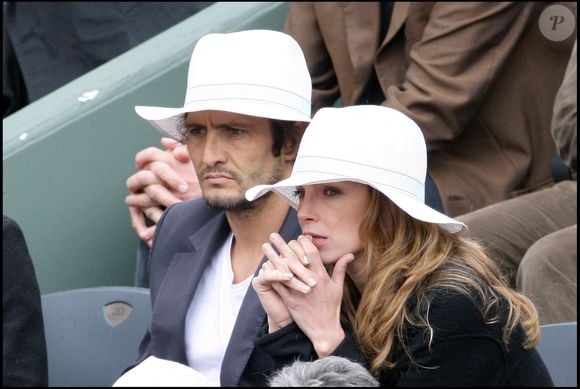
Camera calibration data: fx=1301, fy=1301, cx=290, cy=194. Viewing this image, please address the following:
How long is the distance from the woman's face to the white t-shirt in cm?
53

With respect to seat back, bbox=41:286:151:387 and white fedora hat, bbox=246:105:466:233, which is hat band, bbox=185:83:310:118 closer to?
white fedora hat, bbox=246:105:466:233

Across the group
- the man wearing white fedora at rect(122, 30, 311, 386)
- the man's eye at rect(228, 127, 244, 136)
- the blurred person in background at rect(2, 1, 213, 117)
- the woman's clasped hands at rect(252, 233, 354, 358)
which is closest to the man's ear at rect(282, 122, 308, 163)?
the man wearing white fedora at rect(122, 30, 311, 386)

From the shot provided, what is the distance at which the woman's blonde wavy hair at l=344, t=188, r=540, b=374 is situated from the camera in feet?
8.64

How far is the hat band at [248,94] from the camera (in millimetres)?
3170

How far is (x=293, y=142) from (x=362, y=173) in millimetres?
614

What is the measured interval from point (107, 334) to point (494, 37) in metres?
1.50

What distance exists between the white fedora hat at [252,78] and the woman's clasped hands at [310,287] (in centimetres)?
52

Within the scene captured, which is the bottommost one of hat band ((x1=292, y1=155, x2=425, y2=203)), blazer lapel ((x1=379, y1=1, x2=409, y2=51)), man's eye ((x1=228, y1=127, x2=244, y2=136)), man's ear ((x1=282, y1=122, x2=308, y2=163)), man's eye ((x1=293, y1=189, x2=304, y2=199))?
blazer lapel ((x1=379, y1=1, x2=409, y2=51))

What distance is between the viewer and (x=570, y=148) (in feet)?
12.1

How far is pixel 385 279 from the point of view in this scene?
8.78 feet

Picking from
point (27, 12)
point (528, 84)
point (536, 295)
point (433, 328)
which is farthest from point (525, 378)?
point (27, 12)

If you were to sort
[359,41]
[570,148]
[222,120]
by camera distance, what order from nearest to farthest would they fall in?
[222,120]
[570,148]
[359,41]

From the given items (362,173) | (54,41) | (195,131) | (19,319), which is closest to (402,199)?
(362,173)

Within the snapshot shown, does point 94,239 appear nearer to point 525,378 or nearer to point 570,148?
point 570,148
